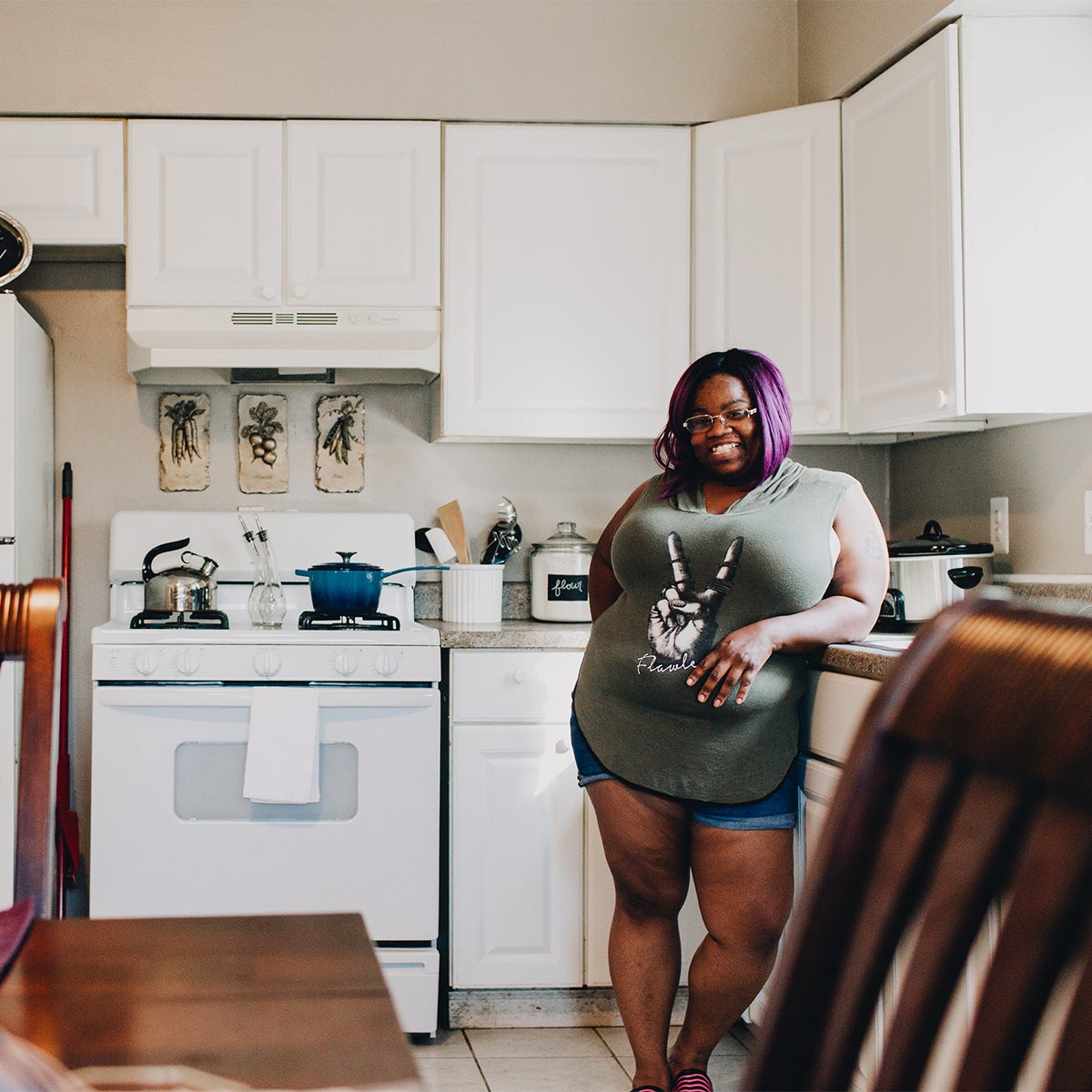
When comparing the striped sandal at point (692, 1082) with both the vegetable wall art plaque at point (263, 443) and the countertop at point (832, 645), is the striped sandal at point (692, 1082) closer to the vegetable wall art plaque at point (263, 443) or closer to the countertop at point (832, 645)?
the countertop at point (832, 645)

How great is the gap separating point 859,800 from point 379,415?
2.86 meters

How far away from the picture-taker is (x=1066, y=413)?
231 centimetres

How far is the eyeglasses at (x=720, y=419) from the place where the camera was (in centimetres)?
194

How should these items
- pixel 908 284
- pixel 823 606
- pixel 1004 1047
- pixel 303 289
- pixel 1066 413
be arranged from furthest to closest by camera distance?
pixel 303 289, pixel 908 284, pixel 1066 413, pixel 823 606, pixel 1004 1047

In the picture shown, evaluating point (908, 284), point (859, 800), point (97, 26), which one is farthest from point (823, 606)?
point (97, 26)

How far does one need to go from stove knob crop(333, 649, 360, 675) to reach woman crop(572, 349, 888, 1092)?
0.70m

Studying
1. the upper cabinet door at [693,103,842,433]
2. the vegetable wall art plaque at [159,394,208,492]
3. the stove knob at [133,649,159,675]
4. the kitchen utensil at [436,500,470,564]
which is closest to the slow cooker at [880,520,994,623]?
the upper cabinet door at [693,103,842,433]

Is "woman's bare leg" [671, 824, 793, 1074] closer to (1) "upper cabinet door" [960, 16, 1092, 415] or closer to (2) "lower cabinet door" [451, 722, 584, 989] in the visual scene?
(2) "lower cabinet door" [451, 722, 584, 989]

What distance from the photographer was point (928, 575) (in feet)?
7.74

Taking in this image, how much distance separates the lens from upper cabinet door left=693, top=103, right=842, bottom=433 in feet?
9.24

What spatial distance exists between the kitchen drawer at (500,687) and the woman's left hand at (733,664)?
2.65 feet

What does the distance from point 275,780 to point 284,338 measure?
1121 millimetres

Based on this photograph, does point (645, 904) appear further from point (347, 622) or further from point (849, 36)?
point (849, 36)

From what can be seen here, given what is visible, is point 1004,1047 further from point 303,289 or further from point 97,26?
point 97,26
